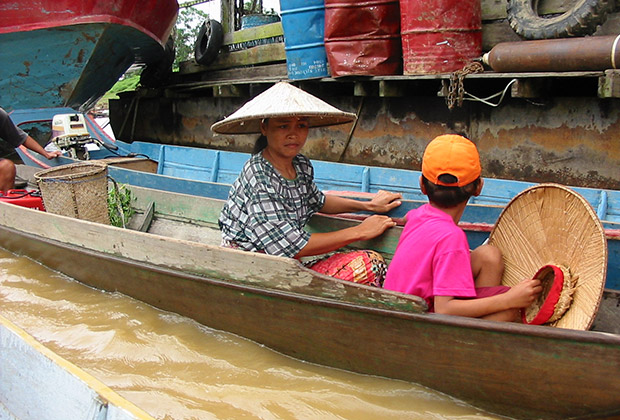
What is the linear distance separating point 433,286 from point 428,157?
554 millimetres

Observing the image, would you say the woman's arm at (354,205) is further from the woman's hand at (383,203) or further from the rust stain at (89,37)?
the rust stain at (89,37)

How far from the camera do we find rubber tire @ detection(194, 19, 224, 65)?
8.54 m

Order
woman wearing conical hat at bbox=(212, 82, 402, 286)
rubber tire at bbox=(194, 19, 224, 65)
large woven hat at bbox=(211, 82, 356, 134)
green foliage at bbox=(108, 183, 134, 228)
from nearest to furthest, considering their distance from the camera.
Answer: large woven hat at bbox=(211, 82, 356, 134) < woman wearing conical hat at bbox=(212, 82, 402, 286) < green foliage at bbox=(108, 183, 134, 228) < rubber tire at bbox=(194, 19, 224, 65)

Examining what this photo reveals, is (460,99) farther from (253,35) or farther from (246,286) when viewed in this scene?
(253,35)

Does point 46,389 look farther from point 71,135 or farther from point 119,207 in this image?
point 71,135

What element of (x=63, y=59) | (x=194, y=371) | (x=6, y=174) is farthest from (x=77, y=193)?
(x=63, y=59)

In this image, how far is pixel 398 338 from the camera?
2.62 metres

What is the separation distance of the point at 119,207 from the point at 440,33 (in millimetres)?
3394

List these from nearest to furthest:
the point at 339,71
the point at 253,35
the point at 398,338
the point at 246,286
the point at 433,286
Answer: the point at 433,286, the point at 398,338, the point at 246,286, the point at 339,71, the point at 253,35

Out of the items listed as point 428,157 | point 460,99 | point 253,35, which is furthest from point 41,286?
point 253,35

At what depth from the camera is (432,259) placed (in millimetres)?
2322

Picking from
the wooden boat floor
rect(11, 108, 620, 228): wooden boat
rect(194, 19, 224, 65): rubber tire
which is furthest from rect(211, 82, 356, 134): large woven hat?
rect(194, 19, 224, 65): rubber tire

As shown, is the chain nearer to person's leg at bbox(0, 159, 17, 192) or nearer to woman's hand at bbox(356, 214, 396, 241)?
woman's hand at bbox(356, 214, 396, 241)

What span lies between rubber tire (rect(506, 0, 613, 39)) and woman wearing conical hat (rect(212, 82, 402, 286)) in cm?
272
